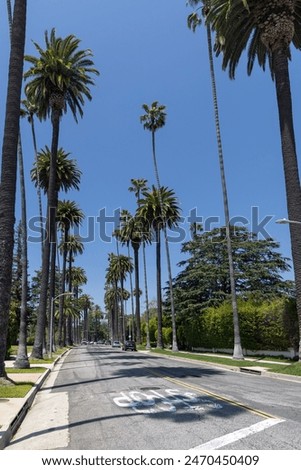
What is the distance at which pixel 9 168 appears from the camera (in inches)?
636

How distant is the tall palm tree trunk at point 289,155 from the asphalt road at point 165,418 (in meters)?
7.93

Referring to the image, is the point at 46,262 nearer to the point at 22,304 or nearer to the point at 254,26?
the point at 22,304

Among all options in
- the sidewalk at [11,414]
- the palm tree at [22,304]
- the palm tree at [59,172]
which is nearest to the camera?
the sidewalk at [11,414]

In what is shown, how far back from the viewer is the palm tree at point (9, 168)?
15562 mm

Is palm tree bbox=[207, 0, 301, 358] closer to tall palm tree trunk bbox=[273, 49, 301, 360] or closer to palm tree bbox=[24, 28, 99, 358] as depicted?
tall palm tree trunk bbox=[273, 49, 301, 360]

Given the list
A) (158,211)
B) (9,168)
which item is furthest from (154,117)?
(9,168)

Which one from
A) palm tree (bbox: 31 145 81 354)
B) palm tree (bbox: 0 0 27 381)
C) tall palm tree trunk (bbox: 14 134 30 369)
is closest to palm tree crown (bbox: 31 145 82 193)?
palm tree (bbox: 31 145 81 354)

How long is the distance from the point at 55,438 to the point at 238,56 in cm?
2475

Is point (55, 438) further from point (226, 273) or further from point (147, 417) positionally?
point (226, 273)

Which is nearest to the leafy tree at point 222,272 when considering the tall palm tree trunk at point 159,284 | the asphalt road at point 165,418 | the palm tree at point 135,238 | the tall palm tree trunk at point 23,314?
the tall palm tree trunk at point 159,284

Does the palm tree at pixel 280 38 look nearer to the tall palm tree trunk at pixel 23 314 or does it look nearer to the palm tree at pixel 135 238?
the tall palm tree trunk at pixel 23 314

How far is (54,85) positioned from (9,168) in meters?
19.5

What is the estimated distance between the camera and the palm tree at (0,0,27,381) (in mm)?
15562
